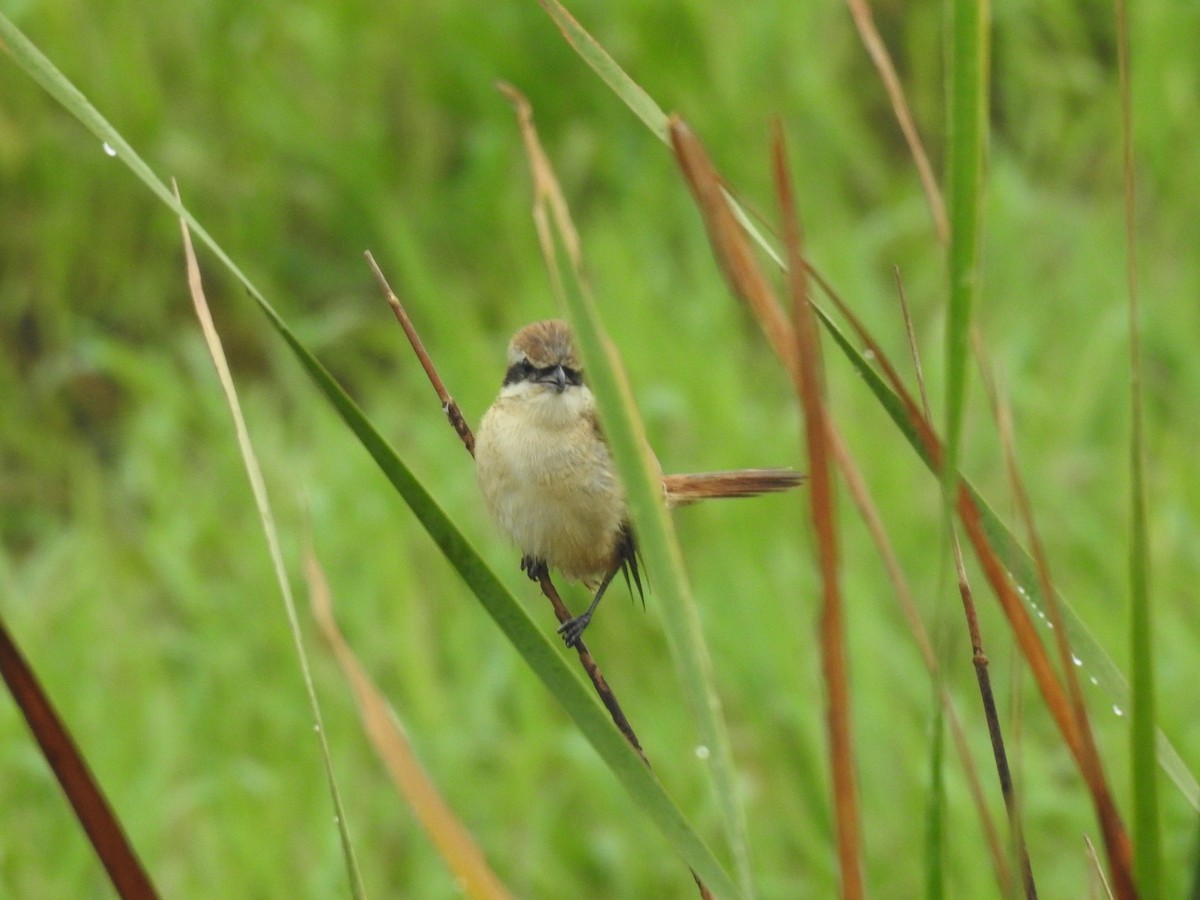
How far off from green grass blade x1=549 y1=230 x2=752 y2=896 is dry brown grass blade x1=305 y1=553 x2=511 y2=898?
0.17 meters

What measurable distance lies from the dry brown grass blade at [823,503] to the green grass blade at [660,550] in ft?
0.26

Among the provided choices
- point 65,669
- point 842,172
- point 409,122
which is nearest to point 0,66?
point 409,122

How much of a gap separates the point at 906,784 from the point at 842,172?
254 centimetres

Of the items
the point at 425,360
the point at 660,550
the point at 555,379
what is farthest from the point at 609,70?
the point at 555,379

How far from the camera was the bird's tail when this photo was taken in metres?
1.98

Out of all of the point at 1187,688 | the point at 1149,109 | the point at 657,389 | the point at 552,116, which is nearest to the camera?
the point at 1187,688

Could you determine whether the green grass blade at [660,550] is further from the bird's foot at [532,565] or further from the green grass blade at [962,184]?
the bird's foot at [532,565]

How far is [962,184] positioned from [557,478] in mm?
1439

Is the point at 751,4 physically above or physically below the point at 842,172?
above

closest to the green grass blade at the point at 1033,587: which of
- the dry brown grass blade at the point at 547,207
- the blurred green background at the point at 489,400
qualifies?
the dry brown grass blade at the point at 547,207

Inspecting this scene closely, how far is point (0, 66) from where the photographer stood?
5578mm

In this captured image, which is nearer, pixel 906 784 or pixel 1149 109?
pixel 906 784

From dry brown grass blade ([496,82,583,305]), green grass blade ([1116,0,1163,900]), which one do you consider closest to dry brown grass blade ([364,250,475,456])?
dry brown grass blade ([496,82,583,305])

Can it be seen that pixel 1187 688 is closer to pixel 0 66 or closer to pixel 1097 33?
pixel 1097 33
